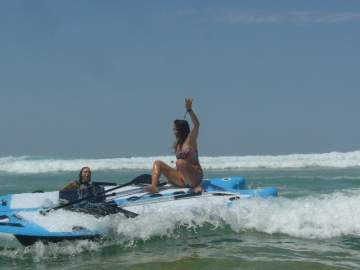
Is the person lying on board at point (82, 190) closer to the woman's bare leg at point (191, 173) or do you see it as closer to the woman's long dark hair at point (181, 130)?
the woman's bare leg at point (191, 173)

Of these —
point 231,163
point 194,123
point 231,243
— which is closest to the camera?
point 231,243

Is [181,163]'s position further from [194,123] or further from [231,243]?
[231,243]

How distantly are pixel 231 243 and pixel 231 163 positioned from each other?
22990 mm

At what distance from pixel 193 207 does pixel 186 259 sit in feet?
5.45

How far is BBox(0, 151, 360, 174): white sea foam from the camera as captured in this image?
27172 mm

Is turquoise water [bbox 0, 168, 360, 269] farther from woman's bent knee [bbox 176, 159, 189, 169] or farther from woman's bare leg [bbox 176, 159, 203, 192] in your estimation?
woman's bent knee [bbox 176, 159, 189, 169]

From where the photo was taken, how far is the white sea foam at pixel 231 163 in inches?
1070

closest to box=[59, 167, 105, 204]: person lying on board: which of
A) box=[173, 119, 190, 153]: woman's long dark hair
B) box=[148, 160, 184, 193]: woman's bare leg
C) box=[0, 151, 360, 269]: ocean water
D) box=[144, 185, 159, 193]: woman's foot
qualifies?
box=[144, 185, 159, 193]: woman's foot

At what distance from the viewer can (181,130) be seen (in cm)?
796

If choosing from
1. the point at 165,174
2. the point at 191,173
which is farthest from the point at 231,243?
the point at 165,174

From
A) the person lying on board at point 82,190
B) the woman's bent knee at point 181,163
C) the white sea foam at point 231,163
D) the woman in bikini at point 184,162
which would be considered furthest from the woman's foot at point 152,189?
the white sea foam at point 231,163

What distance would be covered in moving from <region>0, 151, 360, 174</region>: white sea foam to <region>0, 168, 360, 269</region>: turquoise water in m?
18.8

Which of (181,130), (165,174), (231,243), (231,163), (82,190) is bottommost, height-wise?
(231,243)

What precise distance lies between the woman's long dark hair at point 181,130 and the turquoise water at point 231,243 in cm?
118
